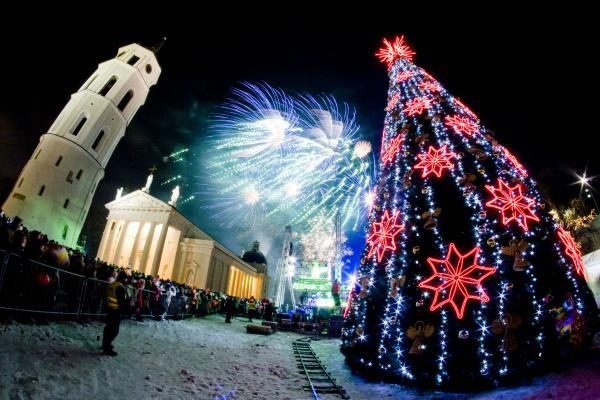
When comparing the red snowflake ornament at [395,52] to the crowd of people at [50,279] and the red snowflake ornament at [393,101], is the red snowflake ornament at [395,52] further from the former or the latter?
the crowd of people at [50,279]

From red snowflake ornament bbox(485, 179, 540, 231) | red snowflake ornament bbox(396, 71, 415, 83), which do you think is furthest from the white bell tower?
red snowflake ornament bbox(485, 179, 540, 231)

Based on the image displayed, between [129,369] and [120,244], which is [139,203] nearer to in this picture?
[120,244]

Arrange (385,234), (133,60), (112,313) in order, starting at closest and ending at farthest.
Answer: (112,313) → (385,234) → (133,60)

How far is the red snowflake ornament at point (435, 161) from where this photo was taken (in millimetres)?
8953

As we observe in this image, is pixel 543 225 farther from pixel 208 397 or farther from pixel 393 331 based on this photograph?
pixel 208 397

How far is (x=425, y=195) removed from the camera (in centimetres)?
888

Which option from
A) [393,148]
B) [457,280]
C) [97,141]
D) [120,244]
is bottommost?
[457,280]

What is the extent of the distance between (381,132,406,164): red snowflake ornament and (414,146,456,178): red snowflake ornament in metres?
1.05

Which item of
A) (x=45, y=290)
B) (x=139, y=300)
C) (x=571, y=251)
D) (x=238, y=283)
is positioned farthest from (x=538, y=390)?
(x=238, y=283)

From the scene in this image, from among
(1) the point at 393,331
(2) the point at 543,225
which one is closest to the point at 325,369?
(1) the point at 393,331

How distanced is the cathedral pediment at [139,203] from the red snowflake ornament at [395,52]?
132 ft

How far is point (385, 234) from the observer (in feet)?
30.8

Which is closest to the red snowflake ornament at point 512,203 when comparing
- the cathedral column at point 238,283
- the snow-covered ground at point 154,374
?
the snow-covered ground at point 154,374

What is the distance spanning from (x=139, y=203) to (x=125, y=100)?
15.2 metres
